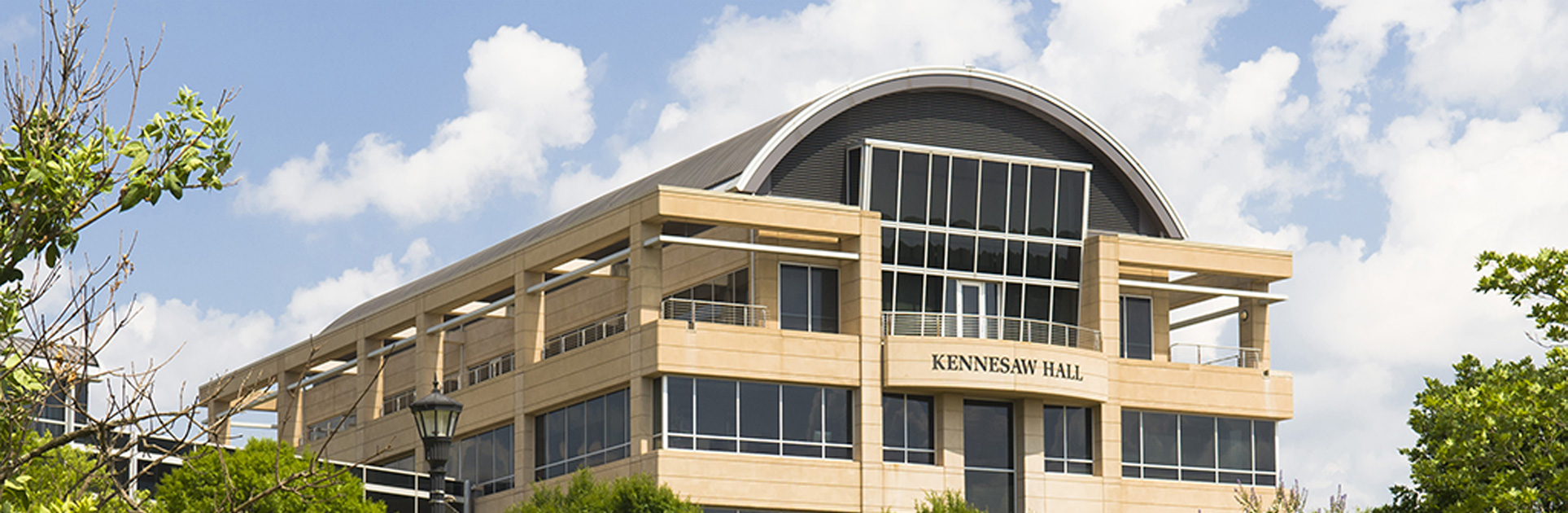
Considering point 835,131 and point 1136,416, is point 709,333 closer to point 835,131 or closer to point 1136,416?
point 835,131

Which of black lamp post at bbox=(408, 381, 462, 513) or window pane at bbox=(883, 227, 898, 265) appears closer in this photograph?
black lamp post at bbox=(408, 381, 462, 513)

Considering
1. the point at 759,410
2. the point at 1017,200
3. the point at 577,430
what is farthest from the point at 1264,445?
the point at 577,430

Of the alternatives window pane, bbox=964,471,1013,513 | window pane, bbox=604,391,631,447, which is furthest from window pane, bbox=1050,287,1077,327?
window pane, bbox=604,391,631,447

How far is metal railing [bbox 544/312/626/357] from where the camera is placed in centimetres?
4812

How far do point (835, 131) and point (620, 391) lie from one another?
9.06 meters

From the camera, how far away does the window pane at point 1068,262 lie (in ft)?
167

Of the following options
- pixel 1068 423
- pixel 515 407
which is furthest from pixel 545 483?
pixel 1068 423

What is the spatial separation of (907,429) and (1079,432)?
5295mm

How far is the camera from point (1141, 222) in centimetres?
5325

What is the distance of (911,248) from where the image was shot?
48656mm

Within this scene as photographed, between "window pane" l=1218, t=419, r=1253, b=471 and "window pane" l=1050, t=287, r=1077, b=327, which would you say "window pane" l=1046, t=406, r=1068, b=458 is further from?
"window pane" l=1218, t=419, r=1253, b=471

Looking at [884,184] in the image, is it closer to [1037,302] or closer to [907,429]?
[1037,302]

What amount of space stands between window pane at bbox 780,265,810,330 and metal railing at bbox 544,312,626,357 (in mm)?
4296

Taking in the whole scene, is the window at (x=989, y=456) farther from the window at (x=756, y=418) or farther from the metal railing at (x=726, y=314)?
the metal railing at (x=726, y=314)
